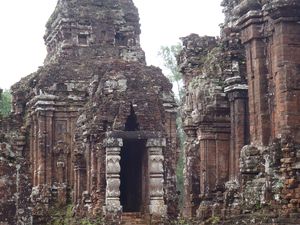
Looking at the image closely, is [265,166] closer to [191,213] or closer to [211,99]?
[211,99]

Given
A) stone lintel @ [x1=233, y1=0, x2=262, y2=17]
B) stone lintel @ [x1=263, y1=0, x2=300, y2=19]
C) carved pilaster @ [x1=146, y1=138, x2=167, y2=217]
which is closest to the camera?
stone lintel @ [x1=263, y1=0, x2=300, y2=19]

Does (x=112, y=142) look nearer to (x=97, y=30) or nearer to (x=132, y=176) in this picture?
(x=132, y=176)

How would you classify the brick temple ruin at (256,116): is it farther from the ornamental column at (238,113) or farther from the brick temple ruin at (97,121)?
the brick temple ruin at (97,121)

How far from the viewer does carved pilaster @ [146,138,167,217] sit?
21.1m

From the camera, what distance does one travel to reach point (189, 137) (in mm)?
18047

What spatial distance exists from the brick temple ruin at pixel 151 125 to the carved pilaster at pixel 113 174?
2 cm

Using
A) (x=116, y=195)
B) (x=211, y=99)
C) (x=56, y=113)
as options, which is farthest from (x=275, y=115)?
(x=56, y=113)

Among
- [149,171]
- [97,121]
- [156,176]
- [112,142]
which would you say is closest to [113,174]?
[112,142]

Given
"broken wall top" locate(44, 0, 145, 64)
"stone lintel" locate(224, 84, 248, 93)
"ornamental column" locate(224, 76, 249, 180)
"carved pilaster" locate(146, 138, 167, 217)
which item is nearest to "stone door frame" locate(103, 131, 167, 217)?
"carved pilaster" locate(146, 138, 167, 217)

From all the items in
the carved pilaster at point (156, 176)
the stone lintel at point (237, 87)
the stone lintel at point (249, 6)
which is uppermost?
the stone lintel at point (249, 6)

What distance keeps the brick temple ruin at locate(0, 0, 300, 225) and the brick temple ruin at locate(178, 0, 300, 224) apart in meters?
0.02

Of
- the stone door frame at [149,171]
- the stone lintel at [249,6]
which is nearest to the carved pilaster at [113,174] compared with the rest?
the stone door frame at [149,171]

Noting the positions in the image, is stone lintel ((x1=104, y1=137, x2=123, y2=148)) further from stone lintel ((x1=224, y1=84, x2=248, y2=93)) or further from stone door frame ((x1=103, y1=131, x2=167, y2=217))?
stone lintel ((x1=224, y1=84, x2=248, y2=93))

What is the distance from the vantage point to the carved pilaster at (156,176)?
69.2 feet
